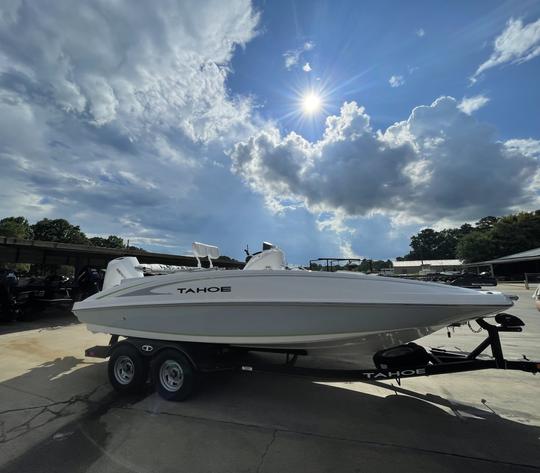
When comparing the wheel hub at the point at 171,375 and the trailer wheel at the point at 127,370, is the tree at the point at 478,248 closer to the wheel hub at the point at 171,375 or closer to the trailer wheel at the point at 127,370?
the wheel hub at the point at 171,375

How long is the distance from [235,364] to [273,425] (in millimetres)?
932

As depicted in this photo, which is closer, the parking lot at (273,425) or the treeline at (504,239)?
the parking lot at (273,425)

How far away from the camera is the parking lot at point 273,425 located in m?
2.80

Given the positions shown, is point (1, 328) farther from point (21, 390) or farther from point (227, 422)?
point (227, 422)

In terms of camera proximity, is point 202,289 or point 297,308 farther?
point 202,289

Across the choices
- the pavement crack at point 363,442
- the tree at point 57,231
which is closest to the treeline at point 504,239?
the pavement crack at point 363,442

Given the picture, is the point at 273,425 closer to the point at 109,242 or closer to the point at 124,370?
the point at 124,370

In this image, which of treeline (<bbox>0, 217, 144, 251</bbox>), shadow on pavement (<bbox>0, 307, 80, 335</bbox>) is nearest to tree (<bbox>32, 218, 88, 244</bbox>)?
treeline (<bbox>0, 217, 144, 251</bbox>)

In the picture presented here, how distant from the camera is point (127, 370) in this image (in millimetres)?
4461

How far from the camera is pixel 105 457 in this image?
2.88 m

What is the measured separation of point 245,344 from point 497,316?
2.86 metres

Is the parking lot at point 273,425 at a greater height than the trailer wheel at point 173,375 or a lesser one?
lesser

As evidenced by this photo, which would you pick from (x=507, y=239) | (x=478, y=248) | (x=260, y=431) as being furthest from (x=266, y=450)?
(x=507, y=239)

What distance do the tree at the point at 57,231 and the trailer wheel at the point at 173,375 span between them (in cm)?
5443
